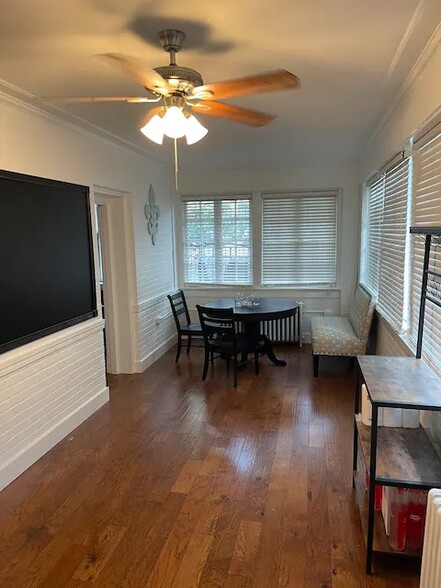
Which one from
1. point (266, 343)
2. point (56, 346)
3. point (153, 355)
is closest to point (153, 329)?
point (153, 355)

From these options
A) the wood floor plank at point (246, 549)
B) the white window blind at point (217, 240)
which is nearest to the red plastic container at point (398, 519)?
the wood floor plank at point (246, 549)

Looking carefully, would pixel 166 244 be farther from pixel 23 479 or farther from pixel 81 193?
pixel 23 479

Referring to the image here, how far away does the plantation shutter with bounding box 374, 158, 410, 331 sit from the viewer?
10.3 ft

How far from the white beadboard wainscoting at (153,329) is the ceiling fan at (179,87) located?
2904 mm

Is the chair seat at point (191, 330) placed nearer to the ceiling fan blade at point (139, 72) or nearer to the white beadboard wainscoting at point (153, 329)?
the white beadboard wainscoting at point (153, 329)

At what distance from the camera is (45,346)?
3.05 meters

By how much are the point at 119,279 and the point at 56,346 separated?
162cm

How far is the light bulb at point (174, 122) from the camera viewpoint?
200 cm

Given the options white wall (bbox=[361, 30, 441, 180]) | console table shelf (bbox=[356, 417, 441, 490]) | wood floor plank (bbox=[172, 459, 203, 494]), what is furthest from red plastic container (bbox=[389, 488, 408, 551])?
white wall (bbox=[361, 30, 441, 180])

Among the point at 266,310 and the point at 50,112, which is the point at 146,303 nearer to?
the point at 266,310

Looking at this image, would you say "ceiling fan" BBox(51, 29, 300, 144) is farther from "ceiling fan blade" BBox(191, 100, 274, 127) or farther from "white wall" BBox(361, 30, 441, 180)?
"white wall" BBox(361, 30, 441, 180)

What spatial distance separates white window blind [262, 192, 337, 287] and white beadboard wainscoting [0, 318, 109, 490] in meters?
2.94

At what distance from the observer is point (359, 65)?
2.35m

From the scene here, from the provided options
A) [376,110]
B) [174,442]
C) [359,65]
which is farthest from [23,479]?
[376,110]
